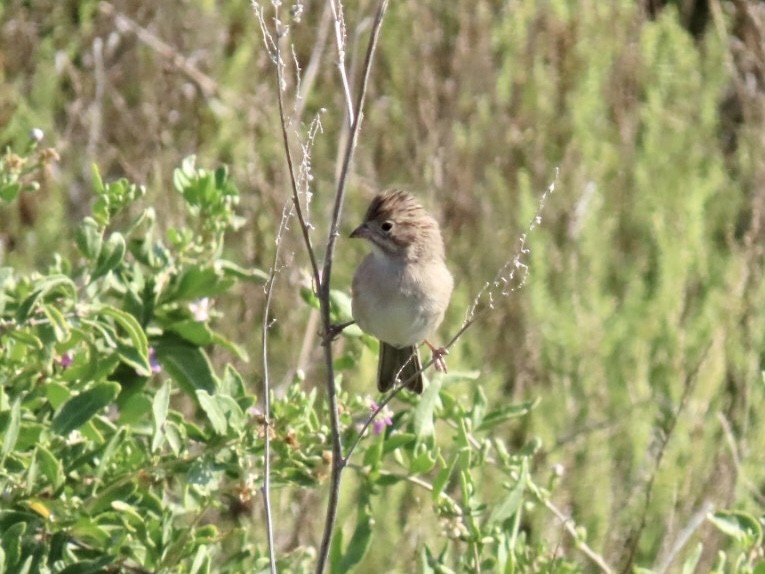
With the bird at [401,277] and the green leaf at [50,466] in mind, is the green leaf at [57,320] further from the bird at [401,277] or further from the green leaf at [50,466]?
the bird at [401,277]

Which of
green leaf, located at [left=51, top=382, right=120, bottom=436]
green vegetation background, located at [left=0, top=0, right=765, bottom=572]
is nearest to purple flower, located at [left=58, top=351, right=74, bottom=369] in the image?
green leaf, located at [left=51, top=382, right=120, bottom=436]

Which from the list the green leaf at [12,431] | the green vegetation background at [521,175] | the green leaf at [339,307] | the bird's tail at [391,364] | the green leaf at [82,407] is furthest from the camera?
the green vegetation background at [521,175]

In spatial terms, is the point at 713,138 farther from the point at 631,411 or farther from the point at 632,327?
the point at 631,411

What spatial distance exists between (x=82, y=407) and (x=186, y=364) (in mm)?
394

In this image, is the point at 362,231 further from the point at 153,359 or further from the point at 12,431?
the point at 12,431

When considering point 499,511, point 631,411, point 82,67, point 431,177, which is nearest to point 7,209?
point 82,67

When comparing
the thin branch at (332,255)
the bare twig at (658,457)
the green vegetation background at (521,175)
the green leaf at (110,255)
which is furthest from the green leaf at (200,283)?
the green vegetation background at (521,175)

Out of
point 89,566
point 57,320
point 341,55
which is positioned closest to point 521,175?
point 57,320

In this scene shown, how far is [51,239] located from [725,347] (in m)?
2.46

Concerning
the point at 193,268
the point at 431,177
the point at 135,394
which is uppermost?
the point at 431,177

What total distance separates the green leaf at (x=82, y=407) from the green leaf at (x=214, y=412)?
15cm

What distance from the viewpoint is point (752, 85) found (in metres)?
5.89

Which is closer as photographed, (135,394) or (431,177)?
Result: (135,394)

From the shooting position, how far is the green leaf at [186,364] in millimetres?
2547
